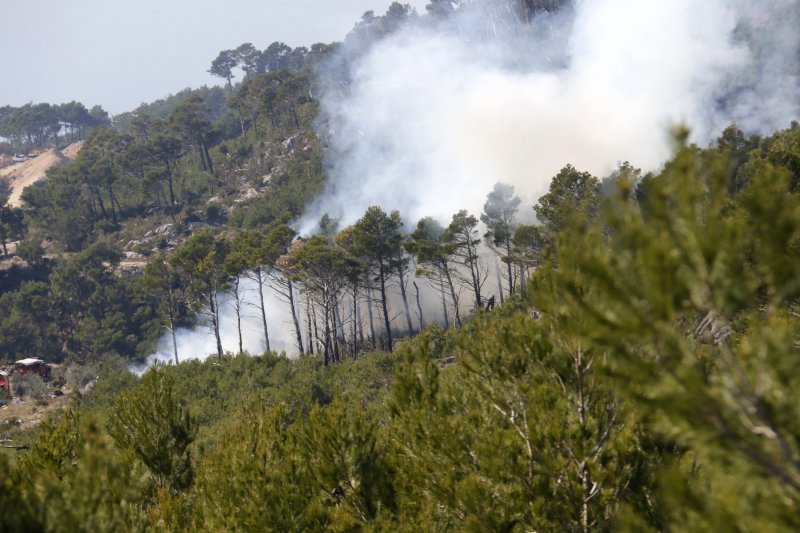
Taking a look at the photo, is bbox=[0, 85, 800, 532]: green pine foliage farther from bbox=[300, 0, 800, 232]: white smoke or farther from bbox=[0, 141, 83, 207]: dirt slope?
bbox=[0, 141, 83, 207]: dirt slope

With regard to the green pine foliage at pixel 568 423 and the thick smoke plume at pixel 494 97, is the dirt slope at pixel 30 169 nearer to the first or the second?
the thick smoke plume at pixel 494 97

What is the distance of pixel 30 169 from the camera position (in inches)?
4717

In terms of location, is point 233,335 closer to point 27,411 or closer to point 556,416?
point 27,411

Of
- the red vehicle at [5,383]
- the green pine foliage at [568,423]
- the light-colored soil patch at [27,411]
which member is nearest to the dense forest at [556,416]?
the green pine foliage at [568,423]

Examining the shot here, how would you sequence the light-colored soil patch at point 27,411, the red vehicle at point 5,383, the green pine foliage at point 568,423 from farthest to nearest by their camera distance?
the red vehicle at point 5,383 < the light-colored soil patch at point 27,411 < the green pine foliage at point 568,423

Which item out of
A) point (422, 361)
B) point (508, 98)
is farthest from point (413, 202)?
point (422, 361)

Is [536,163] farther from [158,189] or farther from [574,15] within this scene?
[158,189]

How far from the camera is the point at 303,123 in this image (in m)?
91.5

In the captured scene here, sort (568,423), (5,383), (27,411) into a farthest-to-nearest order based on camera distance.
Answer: (5,383) → (27,411) → (568,423)

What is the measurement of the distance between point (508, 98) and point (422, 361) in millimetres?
60319

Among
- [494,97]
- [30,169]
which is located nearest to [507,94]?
[494,97]

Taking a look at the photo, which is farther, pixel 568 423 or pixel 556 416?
pixel 568 423

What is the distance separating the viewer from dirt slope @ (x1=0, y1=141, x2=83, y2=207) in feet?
377

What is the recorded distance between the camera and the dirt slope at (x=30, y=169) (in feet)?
377
